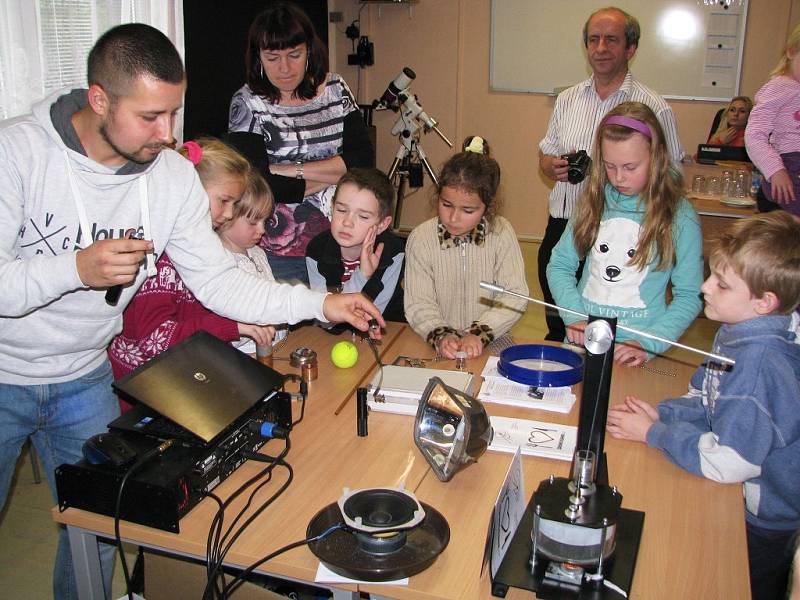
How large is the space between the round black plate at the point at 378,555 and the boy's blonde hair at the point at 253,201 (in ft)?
3.78

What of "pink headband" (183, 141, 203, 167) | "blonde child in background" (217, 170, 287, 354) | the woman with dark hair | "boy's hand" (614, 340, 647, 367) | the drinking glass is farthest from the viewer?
the drinking glass

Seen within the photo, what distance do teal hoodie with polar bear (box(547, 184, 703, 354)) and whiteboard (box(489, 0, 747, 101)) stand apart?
374 cm

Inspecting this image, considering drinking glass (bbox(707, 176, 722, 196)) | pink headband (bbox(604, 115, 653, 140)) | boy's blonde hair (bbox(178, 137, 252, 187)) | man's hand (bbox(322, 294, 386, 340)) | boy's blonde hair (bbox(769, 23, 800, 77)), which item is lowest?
man's hand (bbox(322, 294, 386, 340))

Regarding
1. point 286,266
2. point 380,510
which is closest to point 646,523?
point 380,510

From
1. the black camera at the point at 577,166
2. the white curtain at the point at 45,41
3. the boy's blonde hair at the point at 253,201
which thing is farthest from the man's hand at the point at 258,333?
the black camera at the point at 577,166

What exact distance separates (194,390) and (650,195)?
5.00ft

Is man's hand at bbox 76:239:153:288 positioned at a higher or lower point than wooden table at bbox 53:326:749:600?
higher

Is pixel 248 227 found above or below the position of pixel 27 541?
above

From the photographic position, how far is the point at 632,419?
1.74m

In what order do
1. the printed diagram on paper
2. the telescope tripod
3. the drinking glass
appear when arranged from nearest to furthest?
the printed diagram on paper
the drinking glass
the telescope tripod

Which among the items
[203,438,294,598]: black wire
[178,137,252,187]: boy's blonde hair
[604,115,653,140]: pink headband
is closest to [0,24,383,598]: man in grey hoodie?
[178,137,252,187]: boy's blonde hair

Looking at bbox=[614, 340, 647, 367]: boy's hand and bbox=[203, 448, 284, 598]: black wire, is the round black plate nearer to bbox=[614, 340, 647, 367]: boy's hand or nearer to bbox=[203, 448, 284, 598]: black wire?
bbox=[203, 448, 284, 598]: black wire

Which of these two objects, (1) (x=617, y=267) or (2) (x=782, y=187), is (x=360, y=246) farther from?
(2) (x=782, y=187)

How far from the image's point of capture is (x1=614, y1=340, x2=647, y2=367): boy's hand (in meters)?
2.13
